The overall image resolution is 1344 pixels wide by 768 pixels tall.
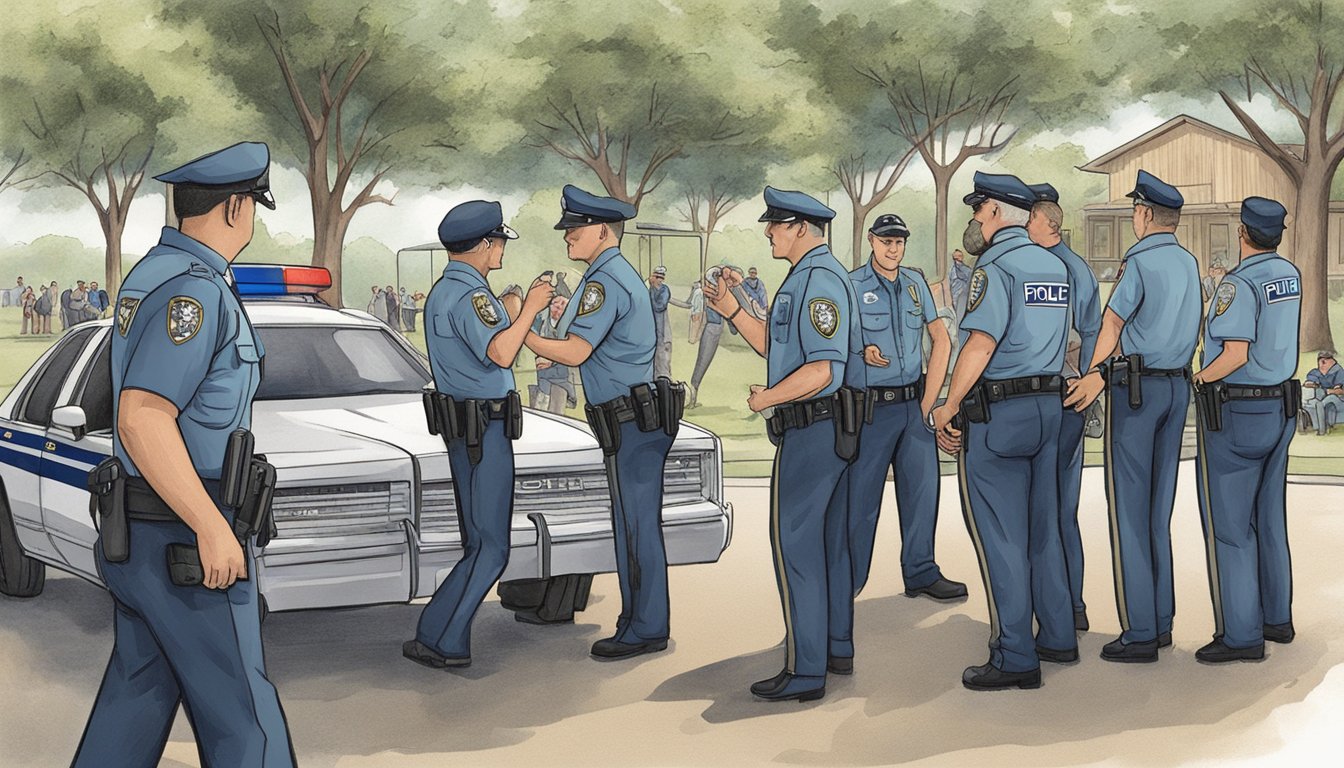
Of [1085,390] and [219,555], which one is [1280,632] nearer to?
[1085,390]

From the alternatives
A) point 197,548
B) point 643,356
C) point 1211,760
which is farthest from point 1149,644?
point 197,548

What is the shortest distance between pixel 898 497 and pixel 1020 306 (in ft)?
7.22

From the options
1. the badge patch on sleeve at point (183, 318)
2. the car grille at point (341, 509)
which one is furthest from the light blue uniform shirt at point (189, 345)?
the car grille at point (341, 509)

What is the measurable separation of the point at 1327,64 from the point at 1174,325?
74.5 ft

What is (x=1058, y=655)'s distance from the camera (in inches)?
239

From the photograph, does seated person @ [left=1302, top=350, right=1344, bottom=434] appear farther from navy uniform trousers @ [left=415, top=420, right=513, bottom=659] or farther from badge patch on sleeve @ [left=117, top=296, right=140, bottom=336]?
badge patch on sleeve @ [left=117, top=296, right=140, bottom=336]

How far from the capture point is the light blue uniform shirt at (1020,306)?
5.55 m

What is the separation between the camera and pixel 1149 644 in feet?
20.1

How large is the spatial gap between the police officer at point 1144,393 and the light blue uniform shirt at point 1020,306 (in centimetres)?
45

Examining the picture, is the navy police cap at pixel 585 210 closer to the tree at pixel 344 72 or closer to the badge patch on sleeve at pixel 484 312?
the badge patch on sleeve at pixel 484 312

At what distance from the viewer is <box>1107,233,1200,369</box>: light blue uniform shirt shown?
5.91 metres

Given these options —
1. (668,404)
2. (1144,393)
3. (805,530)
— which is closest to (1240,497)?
(1144,393)

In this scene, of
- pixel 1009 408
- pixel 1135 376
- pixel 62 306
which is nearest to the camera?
pixel 1009 408

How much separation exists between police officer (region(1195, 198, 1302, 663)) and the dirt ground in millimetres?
275
